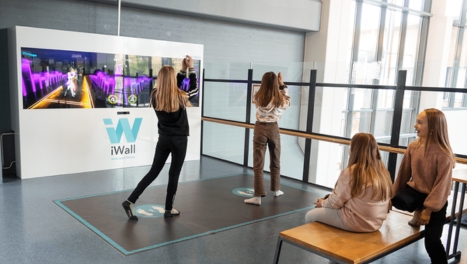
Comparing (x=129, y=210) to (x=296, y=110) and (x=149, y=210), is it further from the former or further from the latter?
(x=296, y=110)

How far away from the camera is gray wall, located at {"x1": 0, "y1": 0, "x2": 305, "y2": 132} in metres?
6.01

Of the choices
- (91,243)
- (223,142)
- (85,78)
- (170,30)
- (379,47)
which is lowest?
(91,243)

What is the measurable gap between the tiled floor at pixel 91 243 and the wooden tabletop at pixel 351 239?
613 mm

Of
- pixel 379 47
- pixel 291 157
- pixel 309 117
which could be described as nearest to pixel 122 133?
pixel 309 117

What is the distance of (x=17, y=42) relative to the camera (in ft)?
17.0

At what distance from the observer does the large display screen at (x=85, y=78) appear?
17.6ft

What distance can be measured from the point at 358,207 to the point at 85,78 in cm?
454

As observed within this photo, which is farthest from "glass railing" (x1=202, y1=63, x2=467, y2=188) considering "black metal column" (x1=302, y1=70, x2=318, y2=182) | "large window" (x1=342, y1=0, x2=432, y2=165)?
"large window" (x1=342, y1=0, x2=432, y2=165)

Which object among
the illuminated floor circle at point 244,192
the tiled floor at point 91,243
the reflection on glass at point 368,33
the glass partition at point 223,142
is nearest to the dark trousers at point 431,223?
the tiled floor at point 91,243

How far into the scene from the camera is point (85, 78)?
5.84 meters

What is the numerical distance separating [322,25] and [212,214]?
7.11m

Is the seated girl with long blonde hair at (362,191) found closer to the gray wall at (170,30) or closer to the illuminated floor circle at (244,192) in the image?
the illuminated floor circle at (244,192)

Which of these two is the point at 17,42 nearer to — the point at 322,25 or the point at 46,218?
the point at 46,218

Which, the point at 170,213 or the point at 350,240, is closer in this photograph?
the point at 350,240
